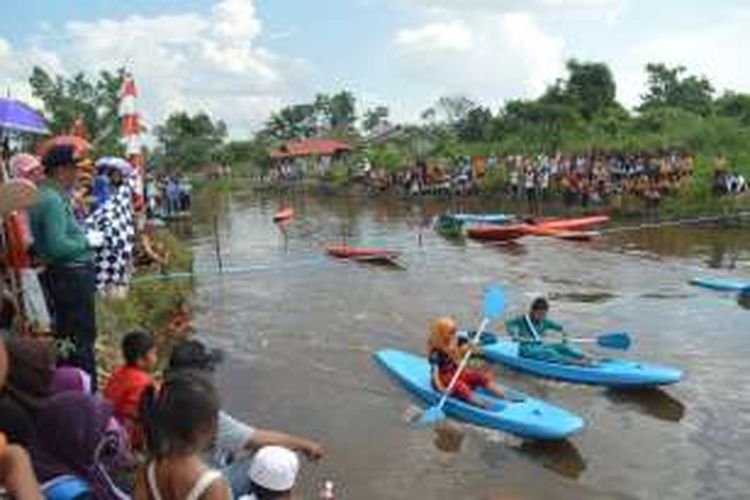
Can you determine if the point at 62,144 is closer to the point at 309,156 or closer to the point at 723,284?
the point at 723,284

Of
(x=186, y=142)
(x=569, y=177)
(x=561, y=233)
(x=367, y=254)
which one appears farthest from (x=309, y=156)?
(x=367, y=254)

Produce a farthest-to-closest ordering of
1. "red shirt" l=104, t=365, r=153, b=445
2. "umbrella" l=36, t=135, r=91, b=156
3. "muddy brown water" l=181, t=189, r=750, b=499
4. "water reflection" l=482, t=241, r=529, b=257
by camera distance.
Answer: "water reflection" l=482, t=241, r=529, b=257
"muddy brown water" l=181, t=189, r=750, b=499
"umbrella" l=36, t=135, r=91, b=156
"red shirt" l=104, t=365, r=153, b=445

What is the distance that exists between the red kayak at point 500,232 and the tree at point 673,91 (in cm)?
2095

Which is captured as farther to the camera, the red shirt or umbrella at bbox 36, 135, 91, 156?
umbrella at bbox 36, 135, 91, 156

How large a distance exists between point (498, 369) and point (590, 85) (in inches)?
1390

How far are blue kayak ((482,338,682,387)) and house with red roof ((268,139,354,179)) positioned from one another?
161 feet

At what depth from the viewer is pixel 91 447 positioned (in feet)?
14.5

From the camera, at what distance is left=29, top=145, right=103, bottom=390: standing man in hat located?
6559 millimetres

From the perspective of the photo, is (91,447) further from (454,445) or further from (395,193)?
(395,193)

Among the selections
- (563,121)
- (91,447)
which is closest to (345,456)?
(91,447)

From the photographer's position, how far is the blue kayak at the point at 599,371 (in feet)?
36.8

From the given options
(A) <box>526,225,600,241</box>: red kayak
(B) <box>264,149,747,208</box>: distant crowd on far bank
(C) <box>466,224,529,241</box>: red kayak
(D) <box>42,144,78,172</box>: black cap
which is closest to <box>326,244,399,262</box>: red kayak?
(C) <box>466,224,529,241</box>: red kayak

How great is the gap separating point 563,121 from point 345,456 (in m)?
35.3

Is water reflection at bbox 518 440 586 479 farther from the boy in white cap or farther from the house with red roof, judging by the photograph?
the house with red roof
